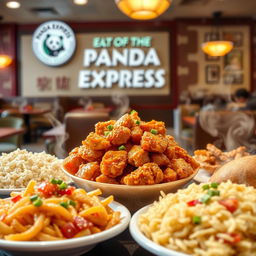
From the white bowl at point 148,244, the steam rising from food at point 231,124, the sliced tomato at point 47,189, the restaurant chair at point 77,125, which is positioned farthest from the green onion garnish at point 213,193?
the steam rising from food at point 231,124

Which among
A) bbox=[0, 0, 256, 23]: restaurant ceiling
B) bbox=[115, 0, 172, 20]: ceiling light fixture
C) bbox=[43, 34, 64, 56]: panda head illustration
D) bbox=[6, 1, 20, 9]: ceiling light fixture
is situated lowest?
bbox=[115, 0, 172, 20]: ceiling light fixture

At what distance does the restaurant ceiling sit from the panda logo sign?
260 millimetres

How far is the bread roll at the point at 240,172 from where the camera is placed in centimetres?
116

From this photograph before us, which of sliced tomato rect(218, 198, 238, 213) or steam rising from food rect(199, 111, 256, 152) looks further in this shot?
steam rising from food rect(199, 111, 256, 152)

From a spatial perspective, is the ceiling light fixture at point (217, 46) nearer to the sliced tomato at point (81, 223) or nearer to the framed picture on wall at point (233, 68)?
the framed picture on wall at point (233, 68)

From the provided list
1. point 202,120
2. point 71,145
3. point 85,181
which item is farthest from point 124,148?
point 202,120

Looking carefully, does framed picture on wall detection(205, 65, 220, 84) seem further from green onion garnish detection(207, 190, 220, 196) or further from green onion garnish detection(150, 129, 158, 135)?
green onion garnish detection(207, 190, 220, 196)

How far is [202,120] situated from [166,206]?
3.71 meters

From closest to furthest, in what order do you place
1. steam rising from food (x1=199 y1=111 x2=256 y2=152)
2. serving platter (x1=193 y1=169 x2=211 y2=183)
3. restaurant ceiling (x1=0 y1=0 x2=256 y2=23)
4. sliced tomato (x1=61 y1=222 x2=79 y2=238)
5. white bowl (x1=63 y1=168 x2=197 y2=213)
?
sliced tomato (x1=61 y1=222 x2=79 y2=238), white bowl (x1=63 y1=168 x2=197 y2=213), serving platter (x1=193 y1=169 x2=211 y2=183), steam rising from food (x1=199 y1=111 x2=256 y2=152), restaurant ceiling (x1=0 y1=0 x2=256 y2=23)

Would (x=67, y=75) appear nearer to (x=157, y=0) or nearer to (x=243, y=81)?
(x=243, y=81)

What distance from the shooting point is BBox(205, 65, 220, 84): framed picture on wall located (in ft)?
33.3

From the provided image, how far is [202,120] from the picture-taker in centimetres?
450

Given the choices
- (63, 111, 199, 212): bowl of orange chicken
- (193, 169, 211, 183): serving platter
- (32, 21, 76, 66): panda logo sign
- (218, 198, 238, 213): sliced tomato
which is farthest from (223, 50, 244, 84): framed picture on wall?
(218, 198, 238, 213): sliced tomato

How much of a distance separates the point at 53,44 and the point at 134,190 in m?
9.80
